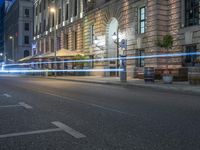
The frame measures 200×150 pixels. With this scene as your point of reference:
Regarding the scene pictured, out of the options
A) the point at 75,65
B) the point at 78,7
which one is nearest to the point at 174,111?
the point at 75,65

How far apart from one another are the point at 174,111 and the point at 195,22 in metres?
18.3

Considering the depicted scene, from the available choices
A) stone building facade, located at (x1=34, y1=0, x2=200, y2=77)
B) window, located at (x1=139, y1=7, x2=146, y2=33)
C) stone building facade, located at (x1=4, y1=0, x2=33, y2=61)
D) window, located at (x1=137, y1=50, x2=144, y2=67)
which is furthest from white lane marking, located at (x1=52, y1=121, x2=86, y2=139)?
stone building facade, located at (x1=4, y1=0, x2=33, y2=61)

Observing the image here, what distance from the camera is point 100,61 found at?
37844 millimetres

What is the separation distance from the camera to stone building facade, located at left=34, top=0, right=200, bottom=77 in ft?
85.8

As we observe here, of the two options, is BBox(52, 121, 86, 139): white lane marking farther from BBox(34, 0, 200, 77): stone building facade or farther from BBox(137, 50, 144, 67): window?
BBox(137, 50, 144, 67): window

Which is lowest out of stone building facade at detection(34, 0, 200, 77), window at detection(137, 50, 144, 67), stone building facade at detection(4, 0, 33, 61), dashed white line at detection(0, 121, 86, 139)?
dashed white line at detection(0, 121, 86, 139)

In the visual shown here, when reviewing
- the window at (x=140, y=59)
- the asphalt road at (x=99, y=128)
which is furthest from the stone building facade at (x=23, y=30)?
the asphalt road at (x=99, y=128)

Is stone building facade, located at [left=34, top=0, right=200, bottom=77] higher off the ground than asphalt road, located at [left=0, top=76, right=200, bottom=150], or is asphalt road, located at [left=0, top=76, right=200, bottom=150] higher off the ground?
stone building facade, located at [left=34, top=0, right=200, bottom=77]

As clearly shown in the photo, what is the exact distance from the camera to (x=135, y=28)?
31.1 meters

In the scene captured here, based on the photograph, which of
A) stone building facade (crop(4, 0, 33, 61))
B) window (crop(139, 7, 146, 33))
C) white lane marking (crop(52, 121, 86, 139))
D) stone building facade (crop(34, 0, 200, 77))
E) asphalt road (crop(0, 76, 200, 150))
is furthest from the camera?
stone building facade (crop(4, 0, 33, 61))

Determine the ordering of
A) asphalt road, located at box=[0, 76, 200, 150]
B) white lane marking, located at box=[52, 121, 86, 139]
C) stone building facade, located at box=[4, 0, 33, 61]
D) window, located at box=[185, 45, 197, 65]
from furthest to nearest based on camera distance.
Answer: stone building facade, located at box=[4, 0, 33, 61]
window, located at box=[185, 45, 197, 65]
white lane marking, located at box=[52, 121, 86, 139]
asphalt road, located at box=[0, 76, 200, 150]

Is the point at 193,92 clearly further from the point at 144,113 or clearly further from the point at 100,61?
the point at 100,61

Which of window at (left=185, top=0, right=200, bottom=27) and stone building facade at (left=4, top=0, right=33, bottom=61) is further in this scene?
stone building facade at (left=4, top=0, right=33, bottom=61)

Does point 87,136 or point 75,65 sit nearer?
point 87,136
